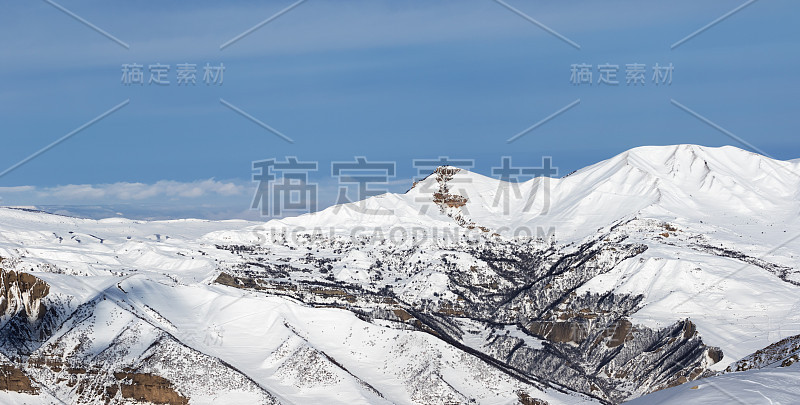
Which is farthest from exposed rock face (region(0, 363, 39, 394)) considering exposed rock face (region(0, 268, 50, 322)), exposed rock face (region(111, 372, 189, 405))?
exposed rock face (region(0, 268, 50, 322))

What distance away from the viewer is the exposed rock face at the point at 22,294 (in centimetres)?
13650

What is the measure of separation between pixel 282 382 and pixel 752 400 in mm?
106138

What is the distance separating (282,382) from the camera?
135m

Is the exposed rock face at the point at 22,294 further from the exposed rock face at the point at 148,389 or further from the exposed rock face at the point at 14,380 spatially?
the exposed rock face at the point at 148,389

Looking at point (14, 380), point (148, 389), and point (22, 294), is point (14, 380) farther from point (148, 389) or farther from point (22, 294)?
point (22, 294)

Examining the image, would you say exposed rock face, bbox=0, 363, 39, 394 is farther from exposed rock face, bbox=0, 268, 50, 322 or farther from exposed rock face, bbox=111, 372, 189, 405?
exposed rock face, bbox=0, 268, 50, 322

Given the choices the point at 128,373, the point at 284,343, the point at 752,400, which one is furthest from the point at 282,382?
the point at 752,400

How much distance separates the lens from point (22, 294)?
139 meters

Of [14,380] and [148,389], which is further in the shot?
[148,389]

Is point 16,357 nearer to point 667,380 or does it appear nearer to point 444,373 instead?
point 444,373

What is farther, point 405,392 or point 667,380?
point 667,380

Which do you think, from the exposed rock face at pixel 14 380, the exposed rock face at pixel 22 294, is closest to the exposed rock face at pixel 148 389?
the exposed rock face at pixel 14 380

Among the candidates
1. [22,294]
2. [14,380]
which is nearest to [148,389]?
[14,380]

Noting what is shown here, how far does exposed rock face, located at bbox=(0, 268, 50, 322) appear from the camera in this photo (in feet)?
448
